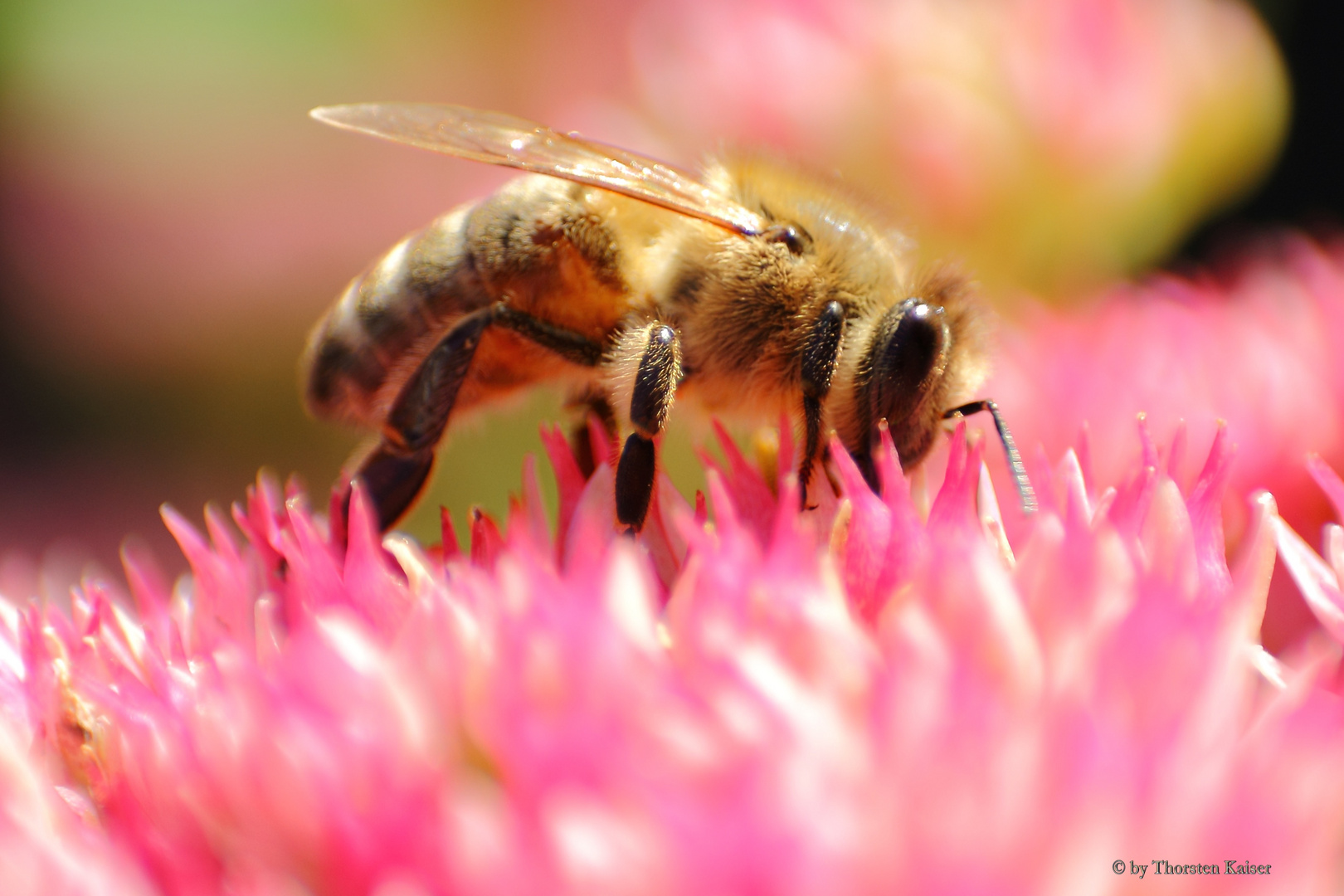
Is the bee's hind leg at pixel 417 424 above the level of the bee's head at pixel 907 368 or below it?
below

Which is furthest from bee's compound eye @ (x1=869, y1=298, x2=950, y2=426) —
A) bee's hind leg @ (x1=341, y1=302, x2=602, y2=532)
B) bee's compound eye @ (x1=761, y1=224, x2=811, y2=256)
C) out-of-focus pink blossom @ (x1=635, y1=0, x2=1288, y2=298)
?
out-of-focus pink blossom @ (x1=635, y1=0, x2=1288, y2=298)

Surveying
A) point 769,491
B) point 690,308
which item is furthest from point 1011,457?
point 690,308

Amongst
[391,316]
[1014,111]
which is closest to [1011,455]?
[391,316]

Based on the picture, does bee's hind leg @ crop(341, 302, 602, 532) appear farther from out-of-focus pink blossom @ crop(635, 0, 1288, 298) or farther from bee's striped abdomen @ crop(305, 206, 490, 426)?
out-of-focus pink blossom @ crop(635, 0, 1288, 298)

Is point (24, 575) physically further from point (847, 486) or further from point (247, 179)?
point (247, 179)

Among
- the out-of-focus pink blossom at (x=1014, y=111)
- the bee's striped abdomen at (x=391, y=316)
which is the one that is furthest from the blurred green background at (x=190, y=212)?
the bee's striped abdomen at (x=391, y=316)

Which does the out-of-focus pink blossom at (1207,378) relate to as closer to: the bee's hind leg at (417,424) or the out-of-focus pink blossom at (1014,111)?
the out-of-focus pink blossom at (1014,111)

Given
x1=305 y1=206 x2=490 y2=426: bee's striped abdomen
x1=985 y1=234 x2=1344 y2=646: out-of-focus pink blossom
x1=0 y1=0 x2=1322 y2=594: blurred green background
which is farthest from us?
x1=0 y1=0 x2=1322 y2=594: blurred green background
